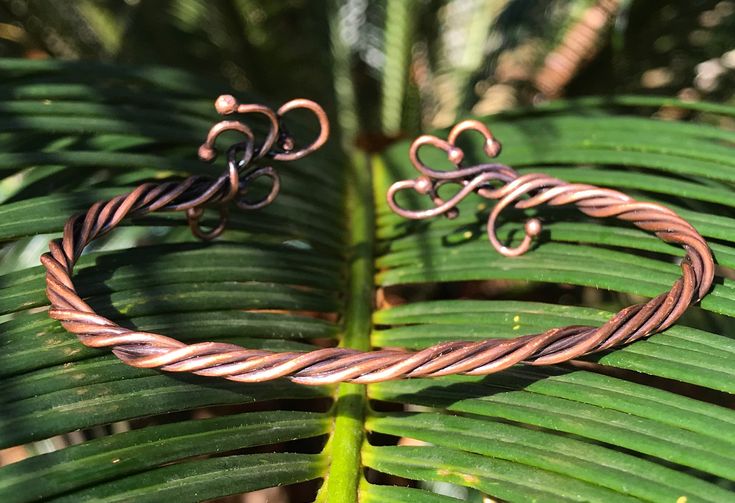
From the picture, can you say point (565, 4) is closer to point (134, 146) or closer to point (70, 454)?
point (134, 146)

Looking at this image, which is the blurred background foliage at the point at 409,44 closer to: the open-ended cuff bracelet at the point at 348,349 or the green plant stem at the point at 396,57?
the green plant stem at the point at 396,57

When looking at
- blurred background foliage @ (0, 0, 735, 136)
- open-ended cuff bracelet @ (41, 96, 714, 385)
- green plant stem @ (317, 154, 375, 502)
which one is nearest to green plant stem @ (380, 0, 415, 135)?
blurred background foliage @ (0, 0, 735, 136)

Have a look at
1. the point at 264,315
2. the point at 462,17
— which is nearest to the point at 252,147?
the point at 264,315

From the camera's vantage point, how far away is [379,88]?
1.67m

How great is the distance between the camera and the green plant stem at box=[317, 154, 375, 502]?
484 mm

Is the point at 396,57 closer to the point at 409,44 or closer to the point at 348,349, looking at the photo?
the point at 409,44

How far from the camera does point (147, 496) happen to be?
0.42 metres

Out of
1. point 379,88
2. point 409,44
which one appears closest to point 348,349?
point 409,44

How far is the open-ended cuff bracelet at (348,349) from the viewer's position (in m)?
0.43

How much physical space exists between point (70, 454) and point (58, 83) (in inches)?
16.0

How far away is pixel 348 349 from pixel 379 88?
1.30 metres

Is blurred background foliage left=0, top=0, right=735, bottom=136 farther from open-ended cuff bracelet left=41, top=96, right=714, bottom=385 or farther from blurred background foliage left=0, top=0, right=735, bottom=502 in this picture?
open-ended cuff bracelet left=41, top=96, right=714, bottom=385

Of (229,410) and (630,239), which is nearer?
(630,239)

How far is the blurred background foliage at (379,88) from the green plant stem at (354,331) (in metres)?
0.01
